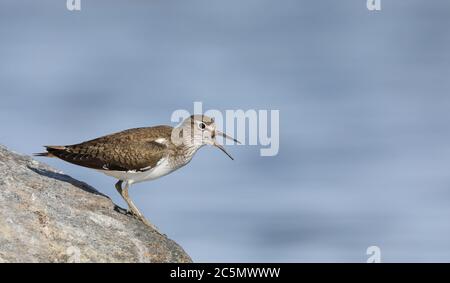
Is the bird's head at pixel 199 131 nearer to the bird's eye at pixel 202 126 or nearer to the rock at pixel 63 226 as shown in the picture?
the bird's eye at pixel 202 126

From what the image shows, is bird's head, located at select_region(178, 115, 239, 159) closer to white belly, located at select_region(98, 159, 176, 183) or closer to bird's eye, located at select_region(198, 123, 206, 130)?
bird's eye, located at select_region(198, 123, 206, 130)

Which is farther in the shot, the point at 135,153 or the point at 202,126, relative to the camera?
the point at 202,126

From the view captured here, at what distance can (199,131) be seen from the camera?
18391 mm

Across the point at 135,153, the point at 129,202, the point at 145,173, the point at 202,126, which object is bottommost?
the point at 129,202

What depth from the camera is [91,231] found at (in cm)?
1463

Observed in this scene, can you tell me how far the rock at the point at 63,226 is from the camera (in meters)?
13.6

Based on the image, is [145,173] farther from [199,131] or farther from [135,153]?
[199,131]

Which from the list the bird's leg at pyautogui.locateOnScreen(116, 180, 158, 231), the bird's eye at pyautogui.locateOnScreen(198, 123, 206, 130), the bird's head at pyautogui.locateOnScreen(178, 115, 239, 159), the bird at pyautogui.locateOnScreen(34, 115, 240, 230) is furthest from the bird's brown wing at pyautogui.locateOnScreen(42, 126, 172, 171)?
the bird's eye at pyautogui.locateOnScreen(198, 123, 206, 130)

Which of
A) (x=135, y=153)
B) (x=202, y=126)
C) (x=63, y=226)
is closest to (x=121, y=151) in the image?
(x=135, y=153)

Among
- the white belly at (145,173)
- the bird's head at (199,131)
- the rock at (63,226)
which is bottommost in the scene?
the rock at (63,226)

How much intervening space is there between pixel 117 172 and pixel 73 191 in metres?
1.57

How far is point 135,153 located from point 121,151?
0.33 m

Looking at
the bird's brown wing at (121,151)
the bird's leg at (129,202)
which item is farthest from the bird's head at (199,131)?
the bird's leg at (129,202)

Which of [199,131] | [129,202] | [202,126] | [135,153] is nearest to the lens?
[129,202]
